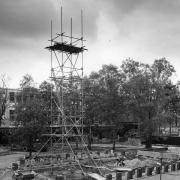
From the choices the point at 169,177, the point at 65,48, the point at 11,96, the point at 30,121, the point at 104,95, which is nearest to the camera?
the point at 169,177

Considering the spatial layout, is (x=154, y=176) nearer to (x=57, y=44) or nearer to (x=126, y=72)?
(x=57, y=44)

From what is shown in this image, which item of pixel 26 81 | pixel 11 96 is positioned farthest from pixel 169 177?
pixel 11 96

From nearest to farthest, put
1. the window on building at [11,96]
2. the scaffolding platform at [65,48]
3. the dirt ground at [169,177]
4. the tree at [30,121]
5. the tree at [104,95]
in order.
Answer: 1. the dirt ground at [169,177]
2. the scaffolding platform at [65,48]
3. the tree at [30,121]
4. the tree at [104,95]
5. the window on building at [11,96]

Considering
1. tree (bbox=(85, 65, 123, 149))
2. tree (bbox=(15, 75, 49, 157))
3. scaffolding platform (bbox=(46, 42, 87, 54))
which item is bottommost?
tree (bbox=(15, 75, 49, 157))

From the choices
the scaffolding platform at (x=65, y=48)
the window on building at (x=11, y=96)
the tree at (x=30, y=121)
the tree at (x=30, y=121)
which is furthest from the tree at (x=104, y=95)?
the window on building at (x=11, y=96)

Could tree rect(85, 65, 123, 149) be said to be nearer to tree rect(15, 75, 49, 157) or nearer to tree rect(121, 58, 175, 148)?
tree rect(121, 58, 175, 148)

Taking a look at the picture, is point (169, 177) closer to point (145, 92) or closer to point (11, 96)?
point (145, 92)

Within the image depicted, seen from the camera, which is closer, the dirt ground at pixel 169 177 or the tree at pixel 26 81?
the dirt ground at pixel 169 177

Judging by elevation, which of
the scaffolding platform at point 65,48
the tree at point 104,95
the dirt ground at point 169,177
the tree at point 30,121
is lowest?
the dirt ground at point 169,177

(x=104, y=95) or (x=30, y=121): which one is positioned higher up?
(x=104, y=95)

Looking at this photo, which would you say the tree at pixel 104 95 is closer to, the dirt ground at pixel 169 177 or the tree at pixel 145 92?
the tree at pixel 145 92

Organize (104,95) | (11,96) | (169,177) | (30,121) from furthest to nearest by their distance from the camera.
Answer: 1. (11,96)
2. (104,95)
3. (30,121)
4. (169,177)

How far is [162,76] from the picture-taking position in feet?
165

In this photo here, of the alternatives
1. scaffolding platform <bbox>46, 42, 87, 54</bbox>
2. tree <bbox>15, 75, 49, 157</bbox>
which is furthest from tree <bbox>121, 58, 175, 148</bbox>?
scaffolding platform <bbox>46, 42, 87, 54</bbox>
